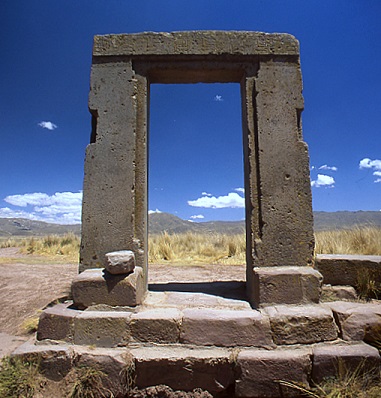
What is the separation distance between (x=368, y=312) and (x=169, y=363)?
186 centimetres

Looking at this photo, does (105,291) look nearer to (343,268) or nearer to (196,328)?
(196,328)

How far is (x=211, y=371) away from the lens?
8.57ft

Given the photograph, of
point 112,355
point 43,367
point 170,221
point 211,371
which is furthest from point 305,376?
point 170,221

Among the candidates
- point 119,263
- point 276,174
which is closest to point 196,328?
point 119,263

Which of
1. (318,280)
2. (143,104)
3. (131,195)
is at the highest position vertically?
(143,104)

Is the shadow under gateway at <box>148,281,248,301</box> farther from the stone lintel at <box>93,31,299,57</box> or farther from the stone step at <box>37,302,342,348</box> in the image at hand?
the stone lintel at <box>93,31,299,57</box>

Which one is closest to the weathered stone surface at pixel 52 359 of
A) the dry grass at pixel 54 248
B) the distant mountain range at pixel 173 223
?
the dry grass at pixel 54 248

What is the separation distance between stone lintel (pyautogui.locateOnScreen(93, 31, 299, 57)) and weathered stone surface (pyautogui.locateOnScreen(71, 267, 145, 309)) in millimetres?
2629

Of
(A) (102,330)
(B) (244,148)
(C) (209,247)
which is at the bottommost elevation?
(A) (102,330)

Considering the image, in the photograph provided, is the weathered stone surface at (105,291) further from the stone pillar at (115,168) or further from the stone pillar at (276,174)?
the stone pillar at (276,174)

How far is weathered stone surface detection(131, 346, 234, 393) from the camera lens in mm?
2602

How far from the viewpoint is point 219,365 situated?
8.57ft

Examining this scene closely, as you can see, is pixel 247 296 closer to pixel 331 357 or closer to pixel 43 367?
pixel 331 357

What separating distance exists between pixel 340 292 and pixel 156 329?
86.8 inches
